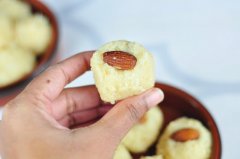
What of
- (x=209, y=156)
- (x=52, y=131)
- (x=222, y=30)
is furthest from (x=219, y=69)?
(x=52, y=131)

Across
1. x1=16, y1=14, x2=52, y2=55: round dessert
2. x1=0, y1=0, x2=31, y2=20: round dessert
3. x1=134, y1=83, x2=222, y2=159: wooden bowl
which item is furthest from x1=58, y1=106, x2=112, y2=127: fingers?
x1=0, y1=0, x2=31, y2=20: round dessert

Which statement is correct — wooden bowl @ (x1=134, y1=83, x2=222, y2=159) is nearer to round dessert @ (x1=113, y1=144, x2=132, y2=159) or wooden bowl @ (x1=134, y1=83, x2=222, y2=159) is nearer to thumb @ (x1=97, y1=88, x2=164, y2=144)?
round dessert @ (x1=113, y1=144, x2=132, y2=159)

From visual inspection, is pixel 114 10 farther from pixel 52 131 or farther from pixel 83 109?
pixel 52 131

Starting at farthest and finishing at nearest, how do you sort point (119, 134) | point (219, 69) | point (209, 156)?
point (219, 69), point (209, 156), point (119, 134)

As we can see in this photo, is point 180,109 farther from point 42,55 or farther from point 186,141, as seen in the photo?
point 42,55

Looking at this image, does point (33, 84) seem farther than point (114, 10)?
No

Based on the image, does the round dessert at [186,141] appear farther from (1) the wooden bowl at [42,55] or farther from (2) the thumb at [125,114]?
(1) the wooden bowl at [42,55]

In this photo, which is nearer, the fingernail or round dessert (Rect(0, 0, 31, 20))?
the fingernail

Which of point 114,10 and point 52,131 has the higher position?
point 114,10

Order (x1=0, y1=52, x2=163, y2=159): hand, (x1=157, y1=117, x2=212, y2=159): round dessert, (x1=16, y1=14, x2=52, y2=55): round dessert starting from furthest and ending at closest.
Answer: (x1=16, y1=14, x2=52, y2=55): round dessert, (x1=157, y1=117, x2=212, y2=159): round dessert, (x1=0, y1=52, x2=163, y2=159): hand
